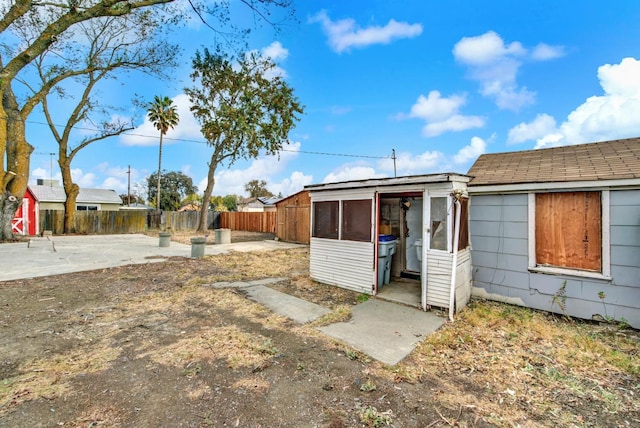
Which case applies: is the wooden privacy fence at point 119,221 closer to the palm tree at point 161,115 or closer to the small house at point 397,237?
the palm tree at point 161,115

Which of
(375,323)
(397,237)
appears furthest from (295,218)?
(375,323)

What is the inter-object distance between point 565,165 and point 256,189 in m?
54.9

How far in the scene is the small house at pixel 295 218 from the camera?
1407cm

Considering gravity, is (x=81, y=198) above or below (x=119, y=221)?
above

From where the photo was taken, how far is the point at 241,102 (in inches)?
701

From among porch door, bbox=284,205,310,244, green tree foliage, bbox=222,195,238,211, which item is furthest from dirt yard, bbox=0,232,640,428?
green tree foliage, bbox=222,195,238,211

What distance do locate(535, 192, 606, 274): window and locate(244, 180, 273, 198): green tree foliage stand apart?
5399 centimetres

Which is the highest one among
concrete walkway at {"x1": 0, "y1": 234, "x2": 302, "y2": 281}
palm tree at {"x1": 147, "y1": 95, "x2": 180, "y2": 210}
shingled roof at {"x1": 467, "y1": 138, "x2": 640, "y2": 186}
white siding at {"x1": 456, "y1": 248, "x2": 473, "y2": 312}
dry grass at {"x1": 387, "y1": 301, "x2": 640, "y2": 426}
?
palm tree at {"x1": 147, "y1": 95, "x2": 180, "y2": 210}

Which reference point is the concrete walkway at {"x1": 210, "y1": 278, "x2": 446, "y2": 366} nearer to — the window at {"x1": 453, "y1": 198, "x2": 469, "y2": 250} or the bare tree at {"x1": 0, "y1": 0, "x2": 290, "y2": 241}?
the window at {"x1": 453, "y1": 198, "x2": 469, "y2": 250}

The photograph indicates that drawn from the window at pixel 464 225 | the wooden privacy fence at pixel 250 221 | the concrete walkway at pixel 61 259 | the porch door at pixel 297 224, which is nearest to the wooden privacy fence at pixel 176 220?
the wooden privacy fence at pixel 250 221

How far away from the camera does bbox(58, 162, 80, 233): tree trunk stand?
54.4 ft

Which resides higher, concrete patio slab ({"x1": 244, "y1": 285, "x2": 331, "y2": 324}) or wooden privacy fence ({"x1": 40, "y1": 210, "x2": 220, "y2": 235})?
wooden privacy fence ({"x1": 40, "y1": 210, "x2": 220, "y2": 235})

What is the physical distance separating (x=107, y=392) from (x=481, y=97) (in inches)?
515

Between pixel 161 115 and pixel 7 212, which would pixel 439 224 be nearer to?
pixel 7 212
